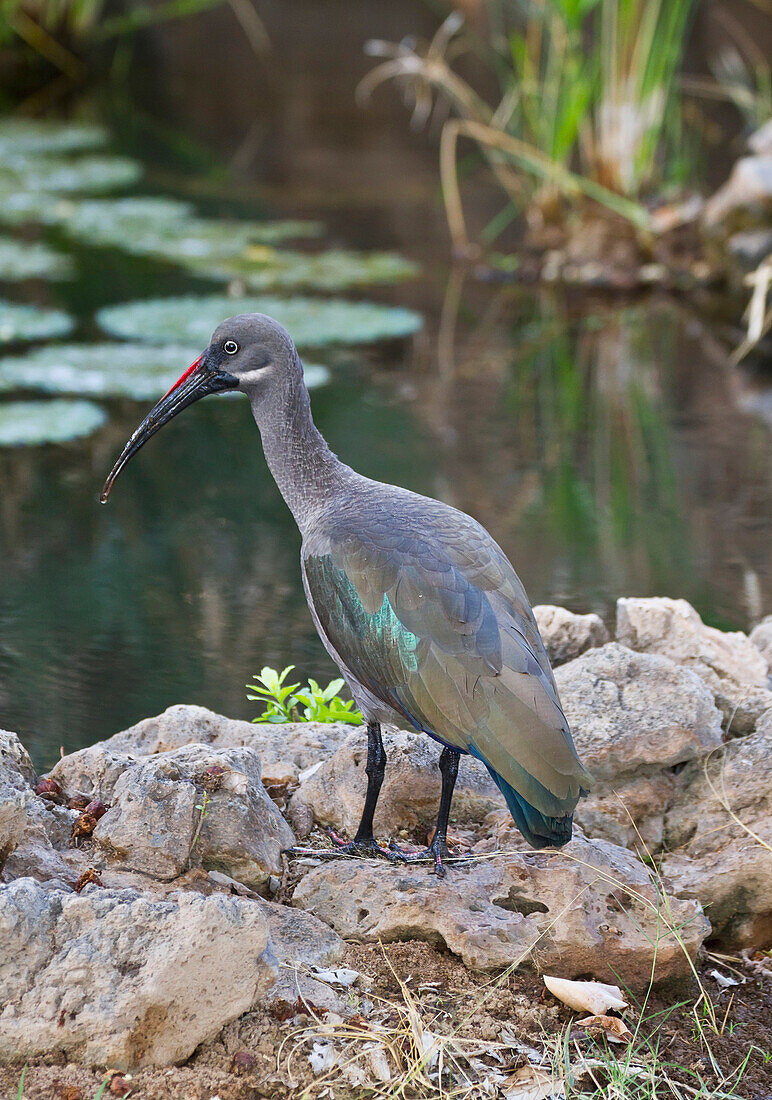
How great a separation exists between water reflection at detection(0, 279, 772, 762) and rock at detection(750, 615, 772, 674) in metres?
0.29

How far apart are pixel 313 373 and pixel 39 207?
113 inches

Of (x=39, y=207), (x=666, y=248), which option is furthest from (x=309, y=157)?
(x=666, y=248)

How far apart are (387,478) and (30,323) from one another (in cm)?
189

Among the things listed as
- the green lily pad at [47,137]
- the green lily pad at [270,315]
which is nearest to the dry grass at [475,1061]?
the green lily pad at [270,315]

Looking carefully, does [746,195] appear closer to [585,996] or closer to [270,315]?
[270,315]

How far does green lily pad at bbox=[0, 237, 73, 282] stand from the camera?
592 centimetres

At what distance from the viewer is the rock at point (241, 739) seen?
2434 millimetres

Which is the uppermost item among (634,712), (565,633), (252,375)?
(252,375)

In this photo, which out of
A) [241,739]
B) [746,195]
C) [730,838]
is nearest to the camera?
[730,838]

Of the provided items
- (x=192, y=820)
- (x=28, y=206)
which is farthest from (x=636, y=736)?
(x=28, y=206)

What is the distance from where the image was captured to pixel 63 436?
4.33m

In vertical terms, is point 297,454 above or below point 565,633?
above

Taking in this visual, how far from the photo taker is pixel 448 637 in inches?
80.4

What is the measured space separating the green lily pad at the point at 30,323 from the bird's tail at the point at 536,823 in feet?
12.0
